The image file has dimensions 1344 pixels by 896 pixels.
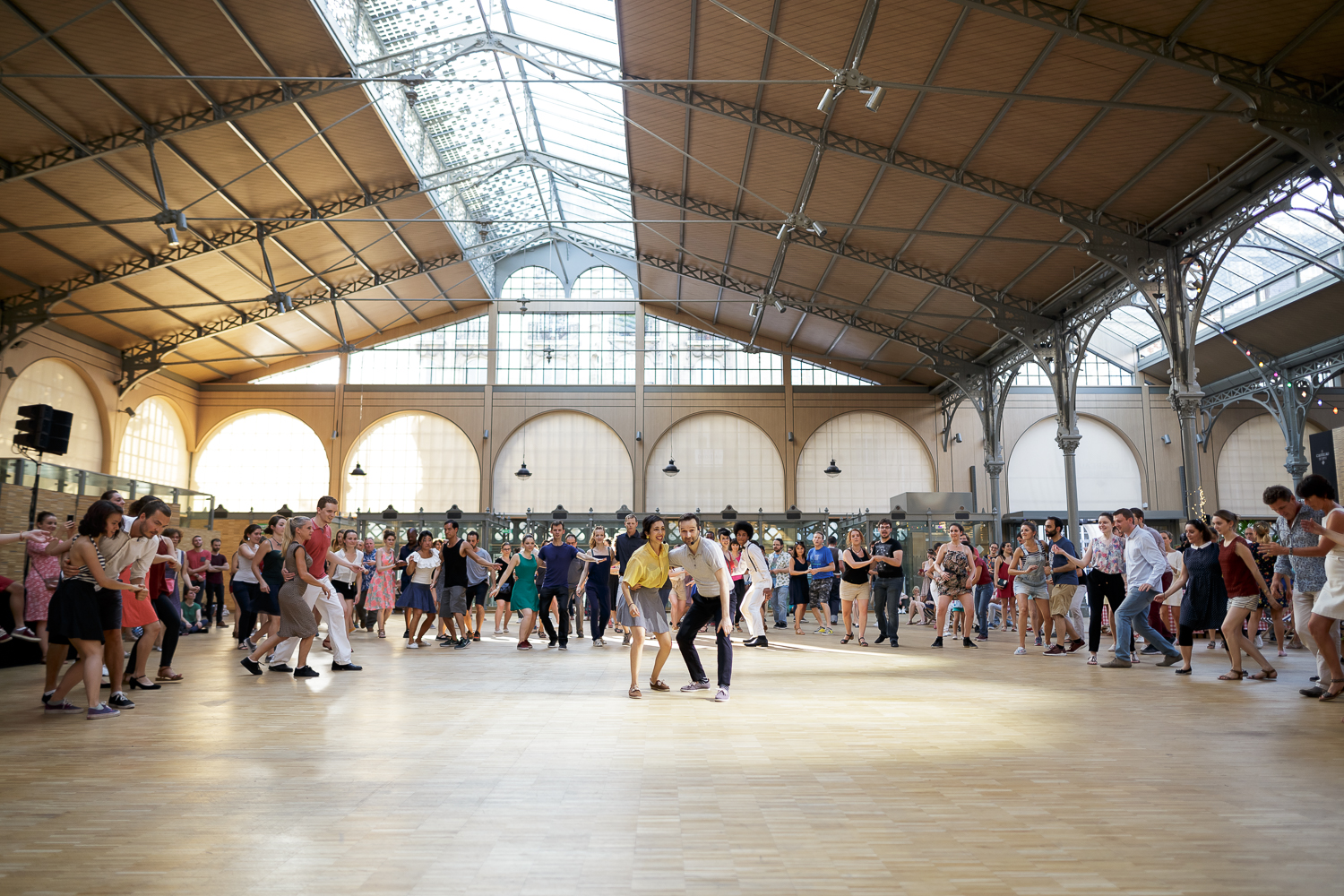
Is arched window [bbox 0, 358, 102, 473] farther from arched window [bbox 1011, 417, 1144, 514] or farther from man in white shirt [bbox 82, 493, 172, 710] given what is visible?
arched window [bbox 1011, 417, 1144, 514]

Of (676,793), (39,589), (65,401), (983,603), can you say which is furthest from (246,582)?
(65,401)

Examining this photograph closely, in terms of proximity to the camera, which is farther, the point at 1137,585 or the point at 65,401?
→ the point at 65,401

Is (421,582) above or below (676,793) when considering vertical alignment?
above

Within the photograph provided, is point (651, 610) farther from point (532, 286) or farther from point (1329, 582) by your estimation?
point (532, 286)

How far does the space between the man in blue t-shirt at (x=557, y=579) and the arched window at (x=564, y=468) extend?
53.2 feet

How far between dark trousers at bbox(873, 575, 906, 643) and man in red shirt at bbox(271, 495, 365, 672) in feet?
23.2

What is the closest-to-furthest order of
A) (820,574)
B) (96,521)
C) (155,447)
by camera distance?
(96,521), (820,574), (155,447)

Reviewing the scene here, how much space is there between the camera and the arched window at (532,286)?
29219 mm

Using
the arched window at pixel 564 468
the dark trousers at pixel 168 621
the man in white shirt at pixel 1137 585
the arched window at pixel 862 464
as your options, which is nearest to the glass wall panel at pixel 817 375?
the arched window at pixel 862 464

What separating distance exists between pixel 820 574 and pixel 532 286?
17450 mm

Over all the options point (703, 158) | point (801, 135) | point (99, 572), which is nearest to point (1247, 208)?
point (801, 135)

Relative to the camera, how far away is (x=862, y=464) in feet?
94.0

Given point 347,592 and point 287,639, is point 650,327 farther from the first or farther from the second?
point 287,639

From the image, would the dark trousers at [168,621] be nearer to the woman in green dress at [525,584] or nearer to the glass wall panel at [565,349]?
the woman in green dress at [525,584]
